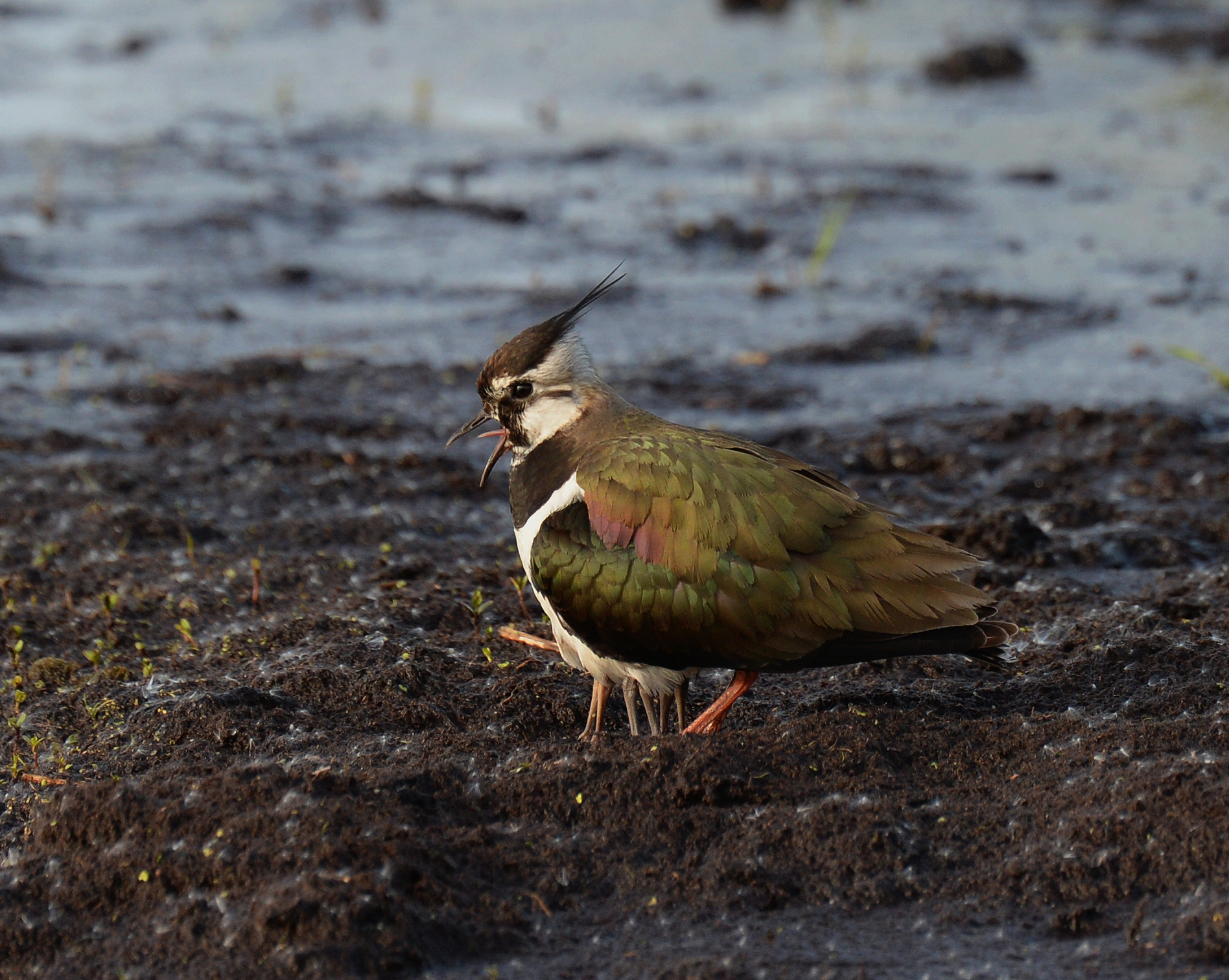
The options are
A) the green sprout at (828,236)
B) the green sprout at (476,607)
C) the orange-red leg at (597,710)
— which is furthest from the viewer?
the green sprout at (828,236)

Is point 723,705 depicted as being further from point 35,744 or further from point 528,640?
point 35,744

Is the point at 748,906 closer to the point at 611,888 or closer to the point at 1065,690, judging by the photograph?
the point at 611,888

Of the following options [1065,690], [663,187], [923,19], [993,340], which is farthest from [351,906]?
[923,19]

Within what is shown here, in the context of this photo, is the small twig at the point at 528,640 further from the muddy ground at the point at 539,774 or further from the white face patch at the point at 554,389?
the white face patch at the point at 554,389

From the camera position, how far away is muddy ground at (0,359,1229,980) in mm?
2975

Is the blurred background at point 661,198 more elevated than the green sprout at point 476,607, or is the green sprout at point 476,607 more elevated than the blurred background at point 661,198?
the blurred background at point 661,198

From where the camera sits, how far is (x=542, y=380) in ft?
13.6

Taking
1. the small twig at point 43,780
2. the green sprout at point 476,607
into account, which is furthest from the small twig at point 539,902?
the green sprout at point 476,607

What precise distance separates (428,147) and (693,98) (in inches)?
107

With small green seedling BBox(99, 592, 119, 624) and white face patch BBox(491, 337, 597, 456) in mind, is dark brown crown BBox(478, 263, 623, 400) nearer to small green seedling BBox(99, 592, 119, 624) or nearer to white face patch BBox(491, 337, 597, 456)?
white face patch BBox(491, 337, 597, 456)

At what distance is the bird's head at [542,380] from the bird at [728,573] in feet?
0.91

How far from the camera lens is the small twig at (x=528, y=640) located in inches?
172

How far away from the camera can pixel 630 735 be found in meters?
3.82

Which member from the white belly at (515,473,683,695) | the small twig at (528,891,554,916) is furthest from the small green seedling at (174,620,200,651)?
the small twig at (528,891,554,916)
